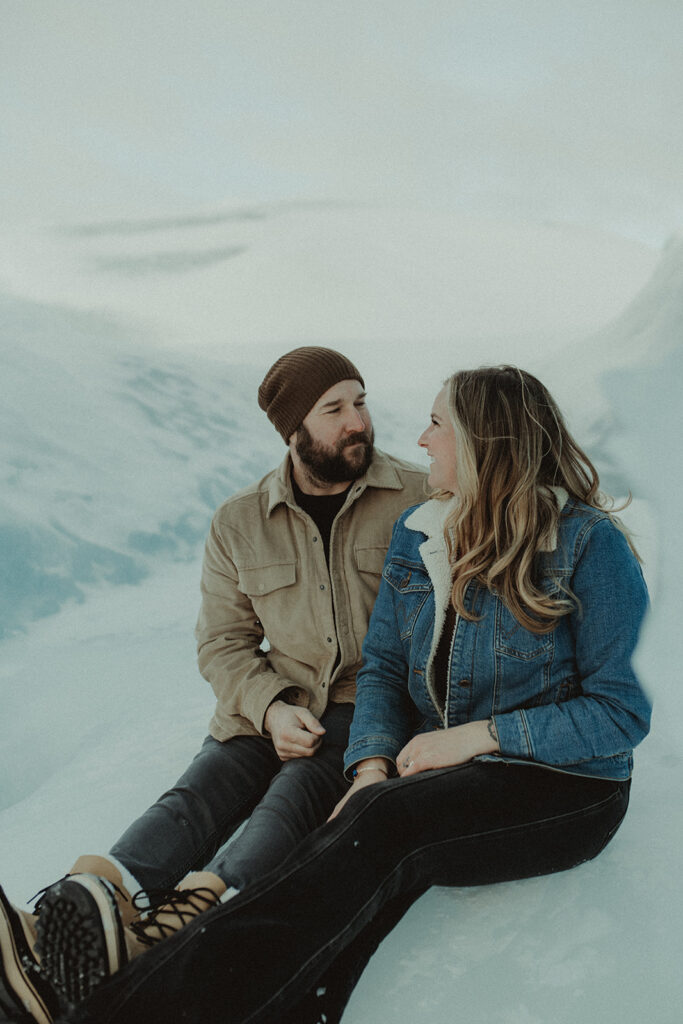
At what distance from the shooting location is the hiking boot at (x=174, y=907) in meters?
1.00

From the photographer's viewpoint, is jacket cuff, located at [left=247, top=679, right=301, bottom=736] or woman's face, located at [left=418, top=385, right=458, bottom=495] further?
jacket cuff, located at [left=247, top=679, right=301, bottom=736]

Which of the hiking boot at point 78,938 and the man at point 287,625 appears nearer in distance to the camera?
the hiking boot at point 78,938

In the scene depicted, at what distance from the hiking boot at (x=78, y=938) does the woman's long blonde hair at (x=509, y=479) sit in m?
0.64

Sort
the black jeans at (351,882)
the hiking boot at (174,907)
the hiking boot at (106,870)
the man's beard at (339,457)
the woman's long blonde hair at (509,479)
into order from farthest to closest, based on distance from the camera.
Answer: the man's beard at (339,457)
the woman's long blonde hair at (509,479)
the hiking boot at (106,870)
the hiking boot at (174,907)
the black jeans at (351,882)

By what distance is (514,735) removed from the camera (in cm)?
114

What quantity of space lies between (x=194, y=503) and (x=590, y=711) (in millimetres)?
3484

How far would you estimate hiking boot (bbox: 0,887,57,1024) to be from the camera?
930 millimetres

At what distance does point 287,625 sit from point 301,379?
0.50 m

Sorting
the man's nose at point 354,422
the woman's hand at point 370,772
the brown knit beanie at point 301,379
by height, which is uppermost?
the brown knit beanie at point 301,379

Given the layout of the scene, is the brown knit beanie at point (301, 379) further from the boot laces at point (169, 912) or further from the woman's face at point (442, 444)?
the boot laces at point (169, 912)

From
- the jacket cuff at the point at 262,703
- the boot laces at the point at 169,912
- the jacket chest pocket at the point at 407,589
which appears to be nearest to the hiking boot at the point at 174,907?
the boot laces at the point at 169,912

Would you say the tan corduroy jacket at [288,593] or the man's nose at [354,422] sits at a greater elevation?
the man's nose at [354,422]

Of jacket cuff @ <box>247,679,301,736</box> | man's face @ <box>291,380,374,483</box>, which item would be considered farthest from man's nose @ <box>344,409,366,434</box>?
jacket cuff @ <box>247,679,301,736</box>

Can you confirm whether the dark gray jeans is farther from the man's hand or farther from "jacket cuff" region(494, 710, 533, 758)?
"jacket cuff" region(494, 710, 533, 758)
